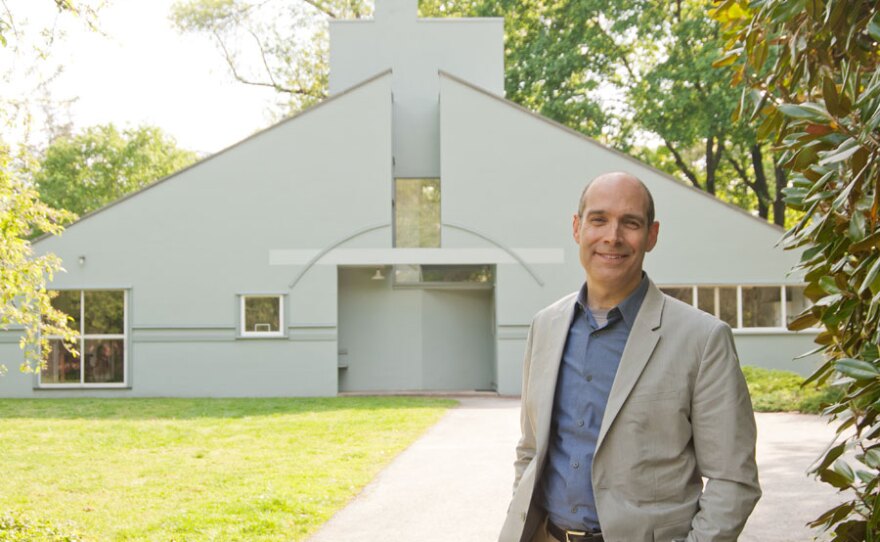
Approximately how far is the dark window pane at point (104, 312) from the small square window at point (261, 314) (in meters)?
2.60

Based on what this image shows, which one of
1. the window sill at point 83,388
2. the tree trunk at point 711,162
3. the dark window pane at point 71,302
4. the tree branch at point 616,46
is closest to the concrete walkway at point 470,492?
the window sill at point 83,388

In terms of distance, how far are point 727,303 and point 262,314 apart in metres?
10.1

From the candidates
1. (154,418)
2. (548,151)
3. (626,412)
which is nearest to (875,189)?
(626,412)

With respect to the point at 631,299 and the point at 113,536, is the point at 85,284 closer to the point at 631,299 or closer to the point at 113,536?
the point at 113,536

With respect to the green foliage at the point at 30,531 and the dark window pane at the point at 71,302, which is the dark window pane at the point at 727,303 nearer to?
the dark window pane at the point at 71,302

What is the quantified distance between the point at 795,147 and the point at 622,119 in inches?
1089

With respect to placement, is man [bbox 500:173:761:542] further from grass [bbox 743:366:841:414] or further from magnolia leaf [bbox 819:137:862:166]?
grass [bbox 743:366:841:414]

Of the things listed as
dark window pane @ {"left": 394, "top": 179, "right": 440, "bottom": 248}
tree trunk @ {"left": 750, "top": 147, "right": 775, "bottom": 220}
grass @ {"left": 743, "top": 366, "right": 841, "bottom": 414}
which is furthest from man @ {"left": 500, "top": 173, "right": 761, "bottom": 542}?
tree trunk @ {"left": 750, "top": 147, "right": 775, "bottom": 220}

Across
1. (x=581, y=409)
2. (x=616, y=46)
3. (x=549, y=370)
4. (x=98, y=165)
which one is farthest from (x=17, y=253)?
(x=98, y=165)

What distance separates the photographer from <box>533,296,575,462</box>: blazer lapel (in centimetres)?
281

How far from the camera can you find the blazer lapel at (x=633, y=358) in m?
2.63

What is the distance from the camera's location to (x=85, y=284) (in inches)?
809

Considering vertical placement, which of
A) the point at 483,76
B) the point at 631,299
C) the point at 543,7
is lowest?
the point at 631,299

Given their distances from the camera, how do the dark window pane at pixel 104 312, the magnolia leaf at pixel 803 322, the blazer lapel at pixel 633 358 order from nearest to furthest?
the blazer lapel at pixel 633 358 → the magnolia leaf at pixel 803 322 → the dark window pane at pixel 104 312
